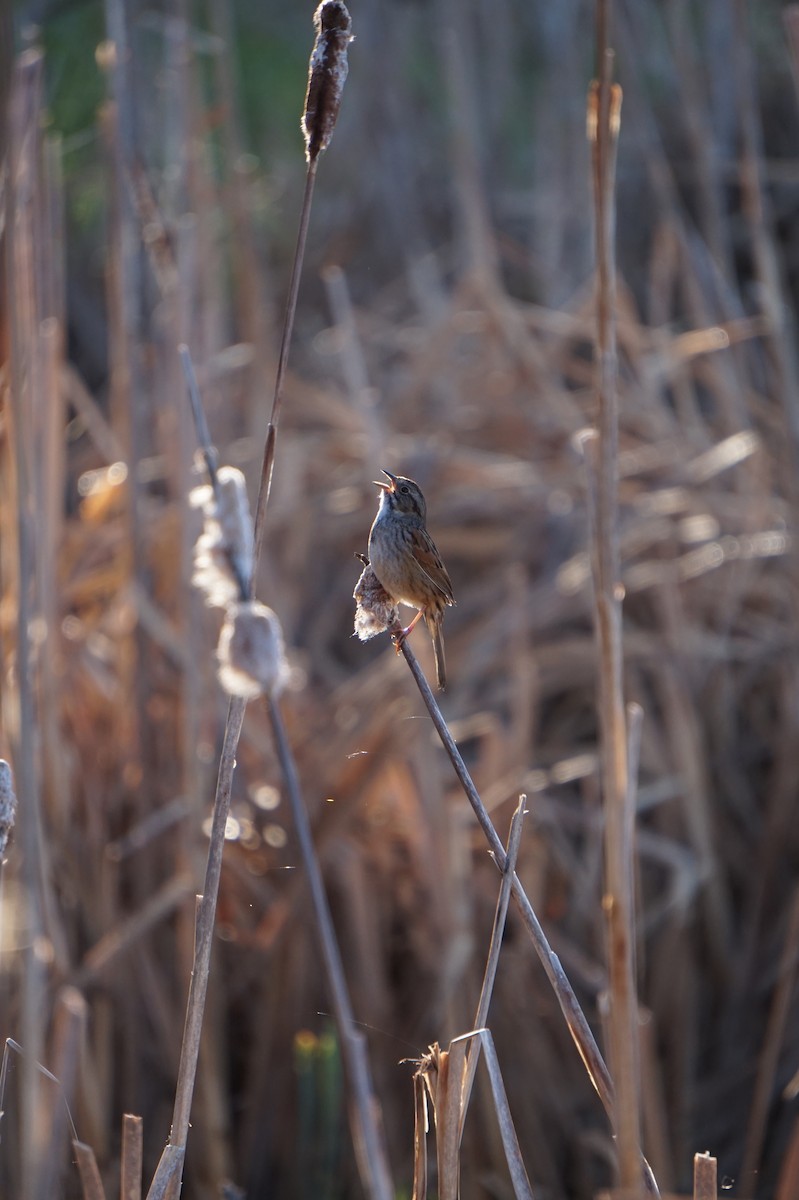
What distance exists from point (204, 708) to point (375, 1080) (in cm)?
88

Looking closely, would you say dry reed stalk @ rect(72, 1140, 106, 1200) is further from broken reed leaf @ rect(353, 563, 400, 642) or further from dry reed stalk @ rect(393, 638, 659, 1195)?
broken reed leaf @ rect(353, 563, 400, 642)

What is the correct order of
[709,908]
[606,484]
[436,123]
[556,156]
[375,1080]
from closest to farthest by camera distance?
1. [606,484]
2. [375,1080]
3. [709,908]
4. [556,156]
5. [436,123]

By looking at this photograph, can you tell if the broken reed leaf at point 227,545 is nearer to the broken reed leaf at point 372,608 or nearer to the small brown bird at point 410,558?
the broken reed leaf at point 372,608

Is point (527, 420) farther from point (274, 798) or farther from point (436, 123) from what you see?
point (436, 123)

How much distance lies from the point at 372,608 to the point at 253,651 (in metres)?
0.57

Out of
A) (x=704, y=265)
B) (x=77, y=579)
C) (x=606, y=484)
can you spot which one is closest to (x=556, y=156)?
(x=704, y=265)

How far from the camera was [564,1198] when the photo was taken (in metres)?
2.75

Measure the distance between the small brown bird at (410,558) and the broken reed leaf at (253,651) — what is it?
0.64 metres

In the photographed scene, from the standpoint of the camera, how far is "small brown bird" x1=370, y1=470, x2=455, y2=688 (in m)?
1.65

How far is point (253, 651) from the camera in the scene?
2.99ft

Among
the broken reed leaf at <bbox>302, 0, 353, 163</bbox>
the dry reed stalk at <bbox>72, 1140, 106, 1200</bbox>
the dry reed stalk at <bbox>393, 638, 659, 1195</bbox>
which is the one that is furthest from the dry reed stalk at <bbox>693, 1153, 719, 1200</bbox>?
the broken reed leaf at <bbox>302, 0, 353, 163</bbox>

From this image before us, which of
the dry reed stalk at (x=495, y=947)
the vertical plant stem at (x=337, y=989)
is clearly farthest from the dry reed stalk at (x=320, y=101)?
the dry reed stalk at (x=495, y=947)

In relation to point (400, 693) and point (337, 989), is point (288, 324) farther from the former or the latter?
point (400, 693)

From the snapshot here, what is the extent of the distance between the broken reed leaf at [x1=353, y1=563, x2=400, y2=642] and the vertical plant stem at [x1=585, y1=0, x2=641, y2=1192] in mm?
244
